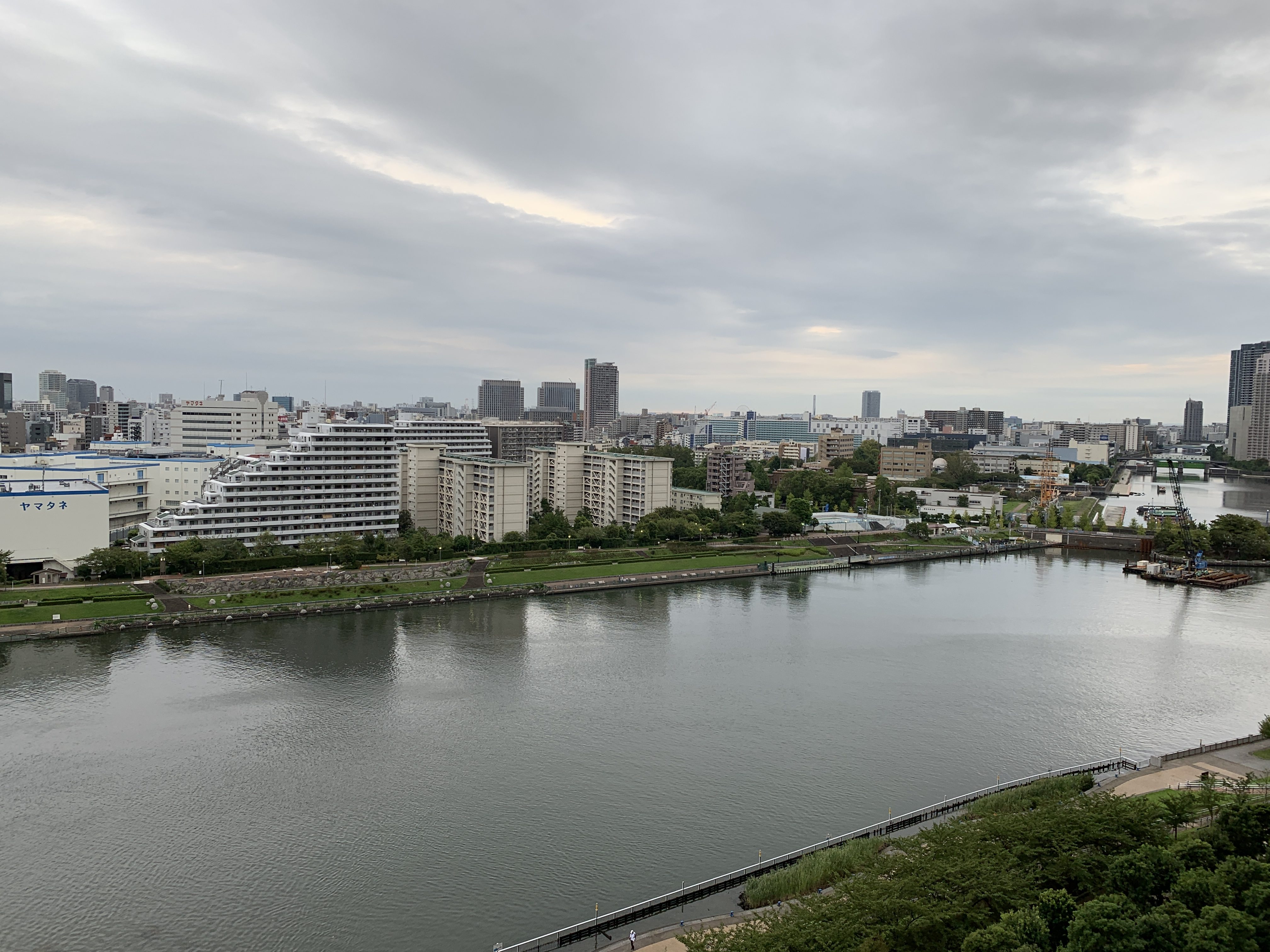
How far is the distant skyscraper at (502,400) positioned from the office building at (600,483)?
48.8 m

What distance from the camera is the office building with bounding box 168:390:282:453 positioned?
29.8 metres

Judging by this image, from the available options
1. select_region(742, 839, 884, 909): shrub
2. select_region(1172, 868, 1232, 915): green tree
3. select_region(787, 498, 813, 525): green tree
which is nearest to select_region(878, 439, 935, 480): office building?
select_region(787, 498, 813, 525): green tree

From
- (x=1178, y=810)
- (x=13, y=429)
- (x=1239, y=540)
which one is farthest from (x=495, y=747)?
(x=13, y=429)

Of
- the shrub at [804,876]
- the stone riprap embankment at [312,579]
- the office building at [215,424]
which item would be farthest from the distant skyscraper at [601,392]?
the shrub at [804,876]

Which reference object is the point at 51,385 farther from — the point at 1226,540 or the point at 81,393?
the point at 1226,540

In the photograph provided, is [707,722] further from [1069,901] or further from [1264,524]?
[1264,524]

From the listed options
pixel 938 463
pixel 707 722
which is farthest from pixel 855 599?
pixel 938 463

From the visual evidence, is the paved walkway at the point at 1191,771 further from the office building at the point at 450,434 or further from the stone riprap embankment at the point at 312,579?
the office building at the point at 450,434

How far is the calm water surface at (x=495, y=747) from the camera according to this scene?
6375 millimetres

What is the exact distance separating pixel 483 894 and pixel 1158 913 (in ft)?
15.2

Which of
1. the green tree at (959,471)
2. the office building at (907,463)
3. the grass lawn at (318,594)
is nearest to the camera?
the grass lawn at (318,594)

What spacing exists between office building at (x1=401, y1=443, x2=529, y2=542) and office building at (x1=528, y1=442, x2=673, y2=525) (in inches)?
92.9

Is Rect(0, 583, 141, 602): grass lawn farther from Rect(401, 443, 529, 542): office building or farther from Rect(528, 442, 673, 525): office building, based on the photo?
Rect(528, 442, 673, 525): office building

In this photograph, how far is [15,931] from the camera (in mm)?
5840
